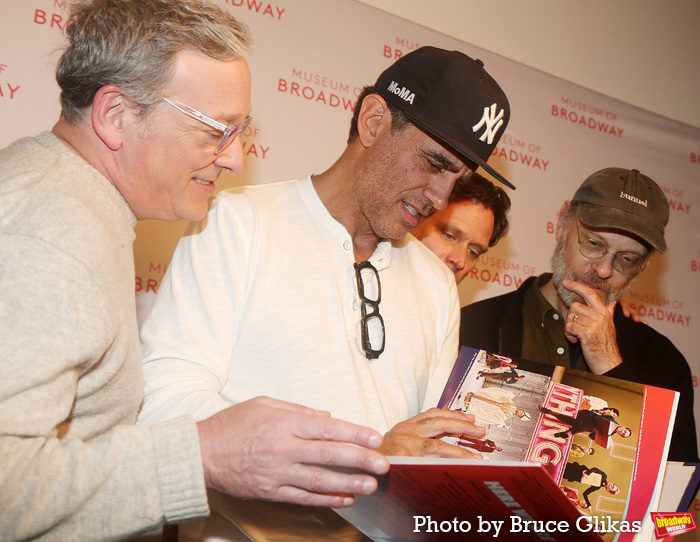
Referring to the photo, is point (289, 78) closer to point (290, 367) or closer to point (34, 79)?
point (34, 79)

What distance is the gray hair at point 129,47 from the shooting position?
3.96 ft

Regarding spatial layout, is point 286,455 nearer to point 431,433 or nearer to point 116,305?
point 116,305

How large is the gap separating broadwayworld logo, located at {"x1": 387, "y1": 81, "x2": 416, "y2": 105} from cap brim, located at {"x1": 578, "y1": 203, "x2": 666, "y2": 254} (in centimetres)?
95

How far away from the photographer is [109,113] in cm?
122

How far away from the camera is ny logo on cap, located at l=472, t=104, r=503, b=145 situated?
167 centimetres

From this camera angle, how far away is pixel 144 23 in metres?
1.22

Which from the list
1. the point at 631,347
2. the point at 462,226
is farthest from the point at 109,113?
the point at 631,347

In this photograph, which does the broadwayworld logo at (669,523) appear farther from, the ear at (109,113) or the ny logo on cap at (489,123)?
the ear at (109,113)

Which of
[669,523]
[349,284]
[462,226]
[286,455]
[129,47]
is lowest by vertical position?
[669,523]

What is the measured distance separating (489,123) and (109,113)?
89 centimetres

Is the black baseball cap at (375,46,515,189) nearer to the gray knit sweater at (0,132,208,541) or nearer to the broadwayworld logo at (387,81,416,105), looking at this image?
the broadwayworld logo at (387,81,416,105)

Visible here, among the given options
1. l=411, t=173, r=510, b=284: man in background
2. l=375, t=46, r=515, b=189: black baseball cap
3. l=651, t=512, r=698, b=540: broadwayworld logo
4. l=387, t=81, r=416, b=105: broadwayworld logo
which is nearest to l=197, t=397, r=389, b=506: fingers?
l=651, t=512, r=698, b=540: broadwayworld logo

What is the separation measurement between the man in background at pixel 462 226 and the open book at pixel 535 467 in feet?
3.14

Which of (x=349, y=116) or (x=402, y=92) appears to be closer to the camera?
(x=402, y=92)
